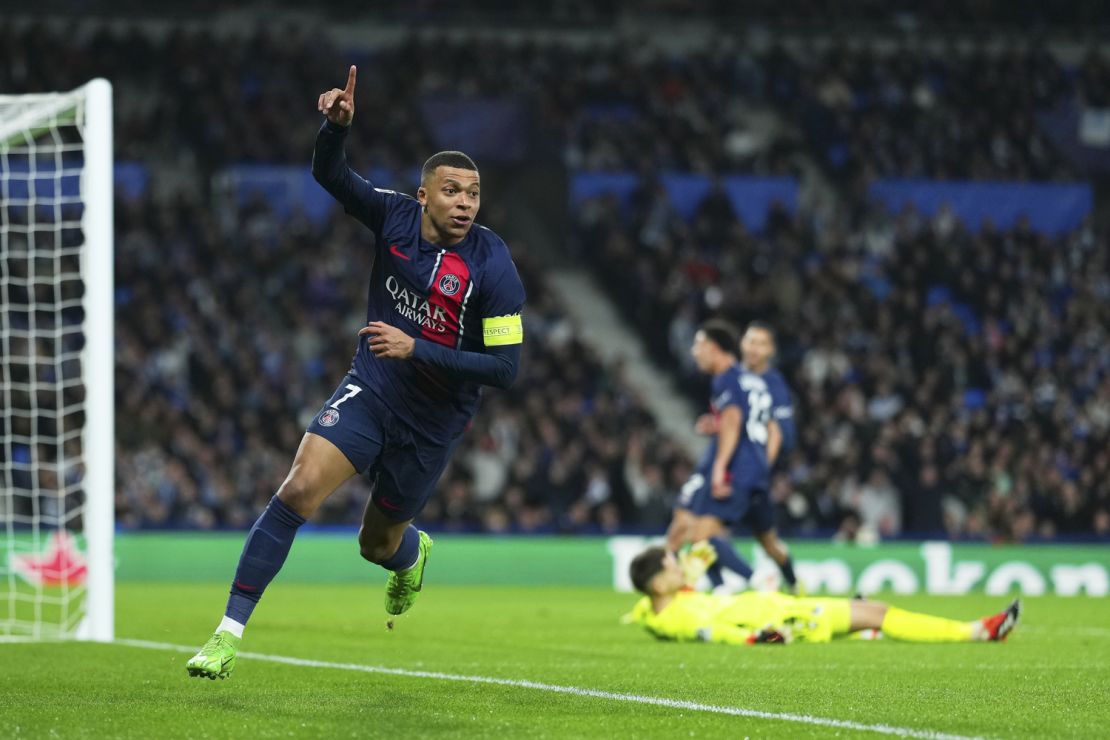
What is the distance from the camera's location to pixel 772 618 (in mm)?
9891

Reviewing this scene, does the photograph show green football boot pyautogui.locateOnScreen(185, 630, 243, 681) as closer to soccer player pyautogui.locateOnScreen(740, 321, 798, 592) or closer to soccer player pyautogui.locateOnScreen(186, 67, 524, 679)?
soccer player pyautogui.locateOnScreen(186, 67, 524, 679)

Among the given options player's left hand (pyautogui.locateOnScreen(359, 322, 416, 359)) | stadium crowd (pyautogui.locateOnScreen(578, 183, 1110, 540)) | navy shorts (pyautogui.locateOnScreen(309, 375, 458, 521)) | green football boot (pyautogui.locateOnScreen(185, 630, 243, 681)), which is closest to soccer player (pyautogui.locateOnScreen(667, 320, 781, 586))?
navy shorts (pyautogui.locateOnScreen(309, 375, 458, 521))

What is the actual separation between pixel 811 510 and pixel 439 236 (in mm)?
13913

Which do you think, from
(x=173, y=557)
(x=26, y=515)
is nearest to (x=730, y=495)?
(x=173, y=557)

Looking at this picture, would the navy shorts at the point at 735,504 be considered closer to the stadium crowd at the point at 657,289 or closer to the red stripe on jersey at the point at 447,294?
the red stripe on jersey at the point at 447,294

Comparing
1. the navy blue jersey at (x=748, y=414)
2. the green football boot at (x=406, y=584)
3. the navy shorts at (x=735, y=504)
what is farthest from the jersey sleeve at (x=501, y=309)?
the navy shorts at (x=735, y=504)

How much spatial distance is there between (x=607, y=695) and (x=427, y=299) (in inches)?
73.5

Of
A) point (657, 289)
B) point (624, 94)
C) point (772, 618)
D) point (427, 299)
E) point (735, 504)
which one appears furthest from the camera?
point (624, 94)

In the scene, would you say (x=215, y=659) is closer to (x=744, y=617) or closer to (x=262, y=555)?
(x=262, y=555)

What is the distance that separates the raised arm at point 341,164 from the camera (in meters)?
6.88

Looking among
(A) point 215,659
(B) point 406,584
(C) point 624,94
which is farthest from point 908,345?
(A) point 215,659

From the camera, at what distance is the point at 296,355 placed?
862 inches

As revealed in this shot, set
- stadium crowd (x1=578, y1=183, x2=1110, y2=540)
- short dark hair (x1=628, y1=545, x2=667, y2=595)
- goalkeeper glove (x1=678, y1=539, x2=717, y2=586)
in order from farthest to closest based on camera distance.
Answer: stadium crowd (x1=578, y1=183, x2=1110, y2=540) → goalkeeper glove (x1=678, y1=539, x2=717, y2=586) → short dark hair (x1=628, y1=545, x2=667, y2=595)

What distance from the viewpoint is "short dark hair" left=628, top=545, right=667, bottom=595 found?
10.1 metres
